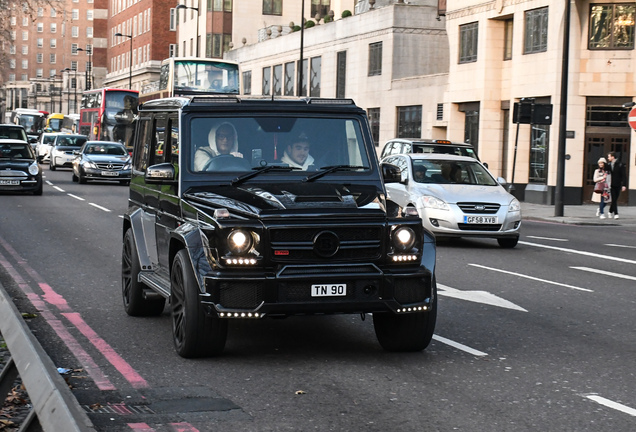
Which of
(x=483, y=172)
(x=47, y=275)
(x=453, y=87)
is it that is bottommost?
(x=47, y=275)

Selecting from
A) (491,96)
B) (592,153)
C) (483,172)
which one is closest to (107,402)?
(483,172)

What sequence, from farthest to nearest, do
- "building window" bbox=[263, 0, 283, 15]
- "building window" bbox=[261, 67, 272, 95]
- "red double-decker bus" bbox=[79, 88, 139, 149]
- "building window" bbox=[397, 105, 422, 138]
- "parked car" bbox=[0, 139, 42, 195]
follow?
"building window" bbox=[263, 0, 283, 15] < "building window" bbox=[261, 67, 272, 95] < "red double-decker bus" bbox=[79, 88, 139, 149] < "building window" bbox=[397, 105, 422, 138] < "parked car" bbox=[0, 139, 42, 195]

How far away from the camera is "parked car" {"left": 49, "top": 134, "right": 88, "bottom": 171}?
51.8m

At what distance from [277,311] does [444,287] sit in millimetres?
5389

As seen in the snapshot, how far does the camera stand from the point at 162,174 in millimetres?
8523

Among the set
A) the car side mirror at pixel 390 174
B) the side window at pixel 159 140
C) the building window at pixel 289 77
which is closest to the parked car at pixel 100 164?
the building window at pixel 289 77

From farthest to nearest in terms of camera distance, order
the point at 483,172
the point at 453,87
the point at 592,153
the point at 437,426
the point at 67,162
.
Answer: the point at 67,162 < the point at 453,87 < the point at 592,153 < the point at 483,172 < the point at 437,426

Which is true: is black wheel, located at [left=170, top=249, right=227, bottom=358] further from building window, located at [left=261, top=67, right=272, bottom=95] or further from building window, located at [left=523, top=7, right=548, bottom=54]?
building window, located at [left=261, top=67, right=272, bottom=95]

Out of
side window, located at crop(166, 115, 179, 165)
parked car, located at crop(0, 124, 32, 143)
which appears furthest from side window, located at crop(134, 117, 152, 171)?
parked car, located at crop(0, 124, 32, 143)

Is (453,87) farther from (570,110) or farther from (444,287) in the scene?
(444,287)

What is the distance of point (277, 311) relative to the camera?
7371 mm

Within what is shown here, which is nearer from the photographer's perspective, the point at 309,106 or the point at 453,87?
the point at 309,106

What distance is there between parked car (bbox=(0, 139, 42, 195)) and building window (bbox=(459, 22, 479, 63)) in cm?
1950

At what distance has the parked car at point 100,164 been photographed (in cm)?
3844
